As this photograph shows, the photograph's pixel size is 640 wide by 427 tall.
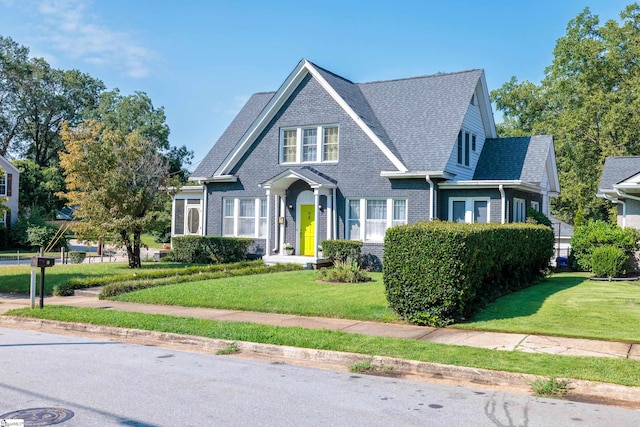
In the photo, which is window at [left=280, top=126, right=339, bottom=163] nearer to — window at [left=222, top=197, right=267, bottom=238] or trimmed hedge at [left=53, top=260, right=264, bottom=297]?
window at [left=222, top=197, right=267, bottom=238]

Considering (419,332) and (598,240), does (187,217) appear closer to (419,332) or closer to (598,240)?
(598,240)

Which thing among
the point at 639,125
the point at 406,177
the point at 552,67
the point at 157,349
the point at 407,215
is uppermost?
the point at 552,67

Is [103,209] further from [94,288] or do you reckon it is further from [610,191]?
[610,191]

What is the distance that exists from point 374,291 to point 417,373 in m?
7.19

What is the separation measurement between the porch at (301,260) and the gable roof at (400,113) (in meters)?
4.57

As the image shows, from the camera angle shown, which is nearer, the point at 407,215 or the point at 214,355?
the point at 214,355

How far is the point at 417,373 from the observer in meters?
8.20

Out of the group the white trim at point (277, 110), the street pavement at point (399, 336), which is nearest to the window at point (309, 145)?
the white trim at point (277, 110)

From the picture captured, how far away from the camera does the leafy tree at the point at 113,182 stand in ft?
73.1

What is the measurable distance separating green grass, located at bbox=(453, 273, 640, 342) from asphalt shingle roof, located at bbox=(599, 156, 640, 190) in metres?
8.21

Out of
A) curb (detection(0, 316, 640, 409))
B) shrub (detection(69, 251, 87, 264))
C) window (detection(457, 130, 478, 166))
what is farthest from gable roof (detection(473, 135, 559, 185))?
shrub (detection(69, 251, 87, 264))

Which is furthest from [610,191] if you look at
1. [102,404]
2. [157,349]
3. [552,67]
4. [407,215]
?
[552,67]

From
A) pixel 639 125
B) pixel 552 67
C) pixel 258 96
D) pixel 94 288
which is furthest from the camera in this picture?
pixel 552 67

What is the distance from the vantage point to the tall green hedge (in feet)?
83.9
